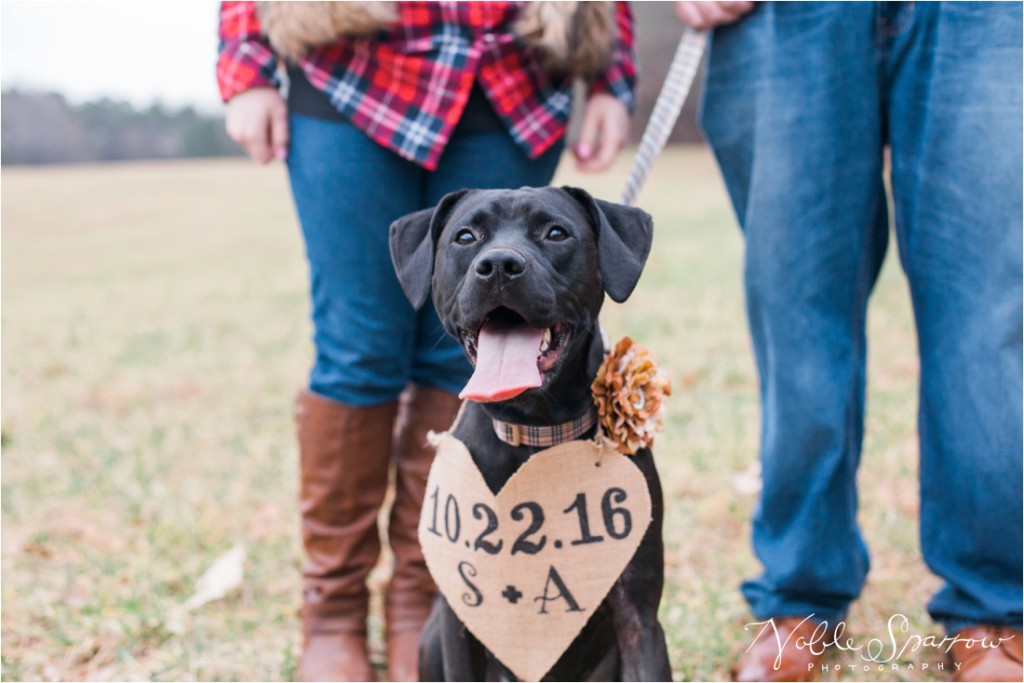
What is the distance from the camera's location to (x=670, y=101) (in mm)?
2660

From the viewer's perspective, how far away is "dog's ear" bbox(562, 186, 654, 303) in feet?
6.78

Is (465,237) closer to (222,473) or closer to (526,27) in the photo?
(526,27)

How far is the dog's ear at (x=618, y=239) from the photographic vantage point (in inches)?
81.4

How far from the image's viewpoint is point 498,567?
212cm

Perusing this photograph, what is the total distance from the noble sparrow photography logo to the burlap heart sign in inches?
28.9

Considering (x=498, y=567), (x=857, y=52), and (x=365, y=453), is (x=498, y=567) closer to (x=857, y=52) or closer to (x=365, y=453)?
(x=365, y=453)

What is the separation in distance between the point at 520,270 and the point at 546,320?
12 centimetres

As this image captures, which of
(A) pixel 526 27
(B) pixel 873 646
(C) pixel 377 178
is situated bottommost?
(B) pixel 873 646

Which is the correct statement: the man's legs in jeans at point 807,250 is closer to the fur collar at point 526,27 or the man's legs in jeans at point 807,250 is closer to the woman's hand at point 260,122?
the fur collar at point 526,27

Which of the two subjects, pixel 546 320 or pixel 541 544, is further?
pixel 541 544

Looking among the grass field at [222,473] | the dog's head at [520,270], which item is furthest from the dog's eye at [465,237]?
the grass field at [222,473]

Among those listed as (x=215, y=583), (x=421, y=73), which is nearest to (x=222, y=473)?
(x=215, y=583)

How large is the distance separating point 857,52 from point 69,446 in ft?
12.7

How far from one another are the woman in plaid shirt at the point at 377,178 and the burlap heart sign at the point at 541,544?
58 centimetres
